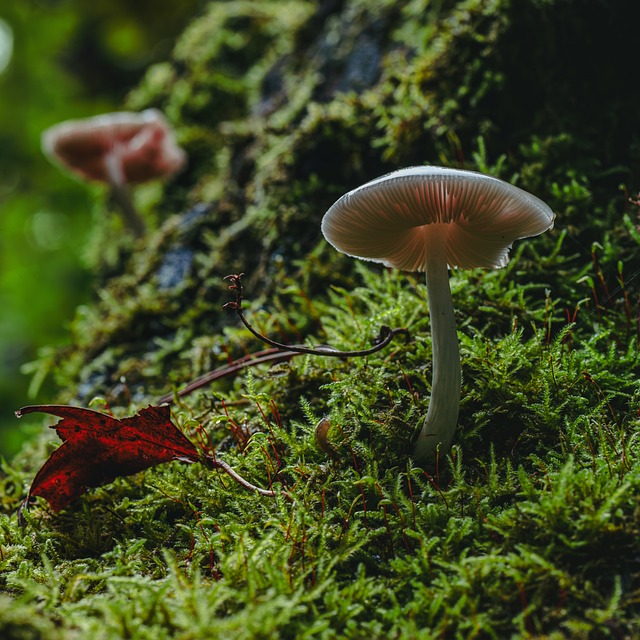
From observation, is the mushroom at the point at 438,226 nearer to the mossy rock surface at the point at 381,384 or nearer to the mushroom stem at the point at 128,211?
the mossy rock surface at the point at 381,384

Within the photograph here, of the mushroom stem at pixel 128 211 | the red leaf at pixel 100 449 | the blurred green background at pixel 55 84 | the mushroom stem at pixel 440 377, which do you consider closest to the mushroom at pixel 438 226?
the mushroom stem at pixel 440 377

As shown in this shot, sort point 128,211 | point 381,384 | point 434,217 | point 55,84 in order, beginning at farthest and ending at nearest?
point 55,84 < point 128,211 < point 381,384 < point 434,217

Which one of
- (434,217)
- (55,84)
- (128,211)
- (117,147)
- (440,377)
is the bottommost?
(440,377)

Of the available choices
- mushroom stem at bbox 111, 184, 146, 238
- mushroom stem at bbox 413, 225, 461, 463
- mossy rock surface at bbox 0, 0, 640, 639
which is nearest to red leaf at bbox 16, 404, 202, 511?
mossy rock surface at bbox 0, 0, 640, 639

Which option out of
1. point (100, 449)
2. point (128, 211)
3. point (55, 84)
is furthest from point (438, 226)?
point (55, 84)

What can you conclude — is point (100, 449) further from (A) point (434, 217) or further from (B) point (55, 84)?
(B) point (55, 84)
